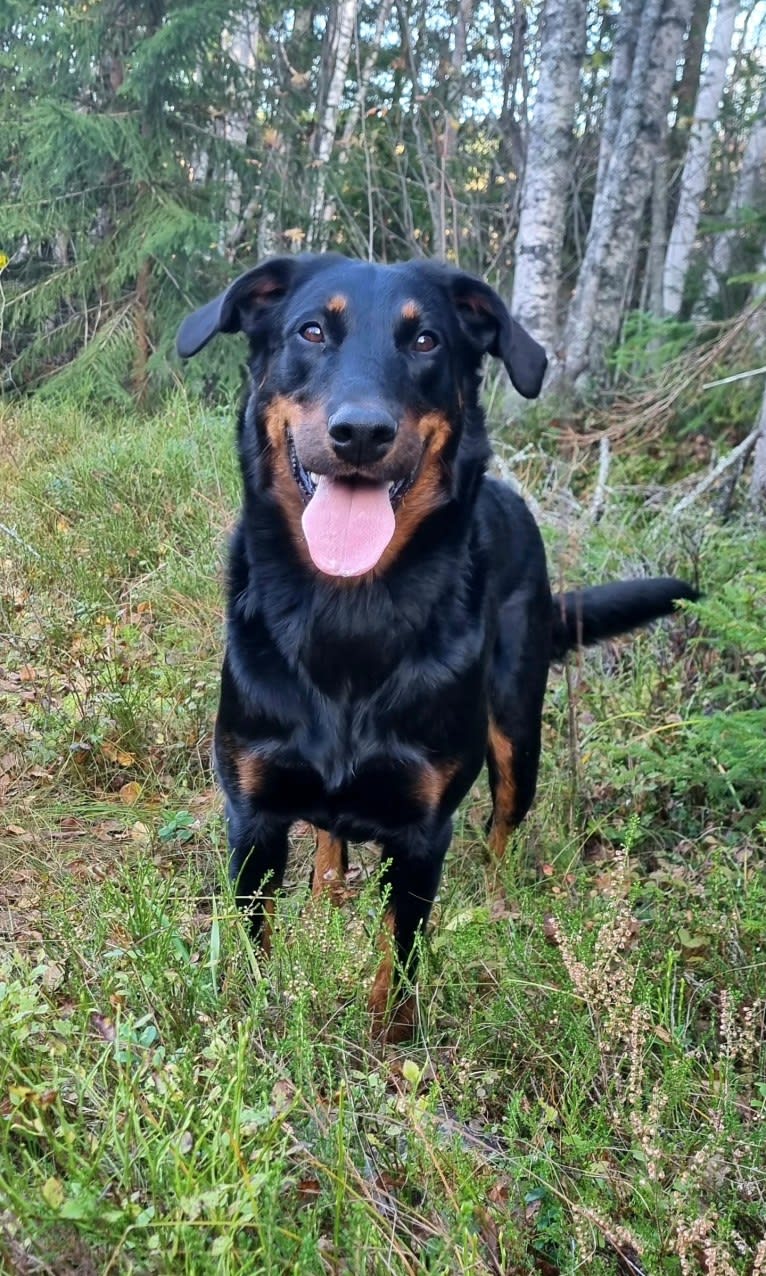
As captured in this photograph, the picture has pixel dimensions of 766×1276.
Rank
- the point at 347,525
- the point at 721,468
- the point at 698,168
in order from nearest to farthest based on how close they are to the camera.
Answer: the point at 347,525 → the point at 721,468 → the point at 698,168

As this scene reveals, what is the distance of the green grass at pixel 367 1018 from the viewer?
4.85 feet

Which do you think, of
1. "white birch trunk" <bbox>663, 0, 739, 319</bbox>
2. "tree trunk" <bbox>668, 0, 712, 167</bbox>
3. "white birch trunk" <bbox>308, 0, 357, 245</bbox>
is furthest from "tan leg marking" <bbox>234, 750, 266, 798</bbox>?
"tree trunk" <bbox>668, 0, 712, 167</bbox>

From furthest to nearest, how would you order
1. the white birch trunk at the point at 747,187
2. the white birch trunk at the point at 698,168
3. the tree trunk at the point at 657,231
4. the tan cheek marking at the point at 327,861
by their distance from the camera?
the tree trunk at the point at 657,231
the white birch trunk at the point at 698,168
the white birch trunk at the point at 747,187
the tan cheek marking at the point at 327,861

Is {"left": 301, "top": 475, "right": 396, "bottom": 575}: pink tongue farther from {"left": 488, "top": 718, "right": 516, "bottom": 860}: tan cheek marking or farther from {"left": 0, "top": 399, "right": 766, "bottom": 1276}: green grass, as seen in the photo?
{"left": 488, "top": 718, "right": 516, "bottom": 860}: tan cheek marking

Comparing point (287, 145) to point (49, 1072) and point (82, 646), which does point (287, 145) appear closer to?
point (82, 646)

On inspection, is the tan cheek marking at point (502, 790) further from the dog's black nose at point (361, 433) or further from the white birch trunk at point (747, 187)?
the white birch trunk at point (747, 187)

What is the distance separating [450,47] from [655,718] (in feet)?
31.4

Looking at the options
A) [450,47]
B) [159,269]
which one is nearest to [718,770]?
[159,269]

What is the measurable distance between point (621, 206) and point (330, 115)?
3.37 meters

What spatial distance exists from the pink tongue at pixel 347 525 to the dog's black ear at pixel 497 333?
55cm

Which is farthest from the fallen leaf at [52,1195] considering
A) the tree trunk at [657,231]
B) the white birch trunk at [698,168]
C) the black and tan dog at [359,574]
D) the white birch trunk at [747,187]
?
the tree trunk at [657,231]

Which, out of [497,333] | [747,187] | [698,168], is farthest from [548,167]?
[497,333]

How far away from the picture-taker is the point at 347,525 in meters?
2.26

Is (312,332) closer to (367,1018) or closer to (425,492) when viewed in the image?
(425,492)
